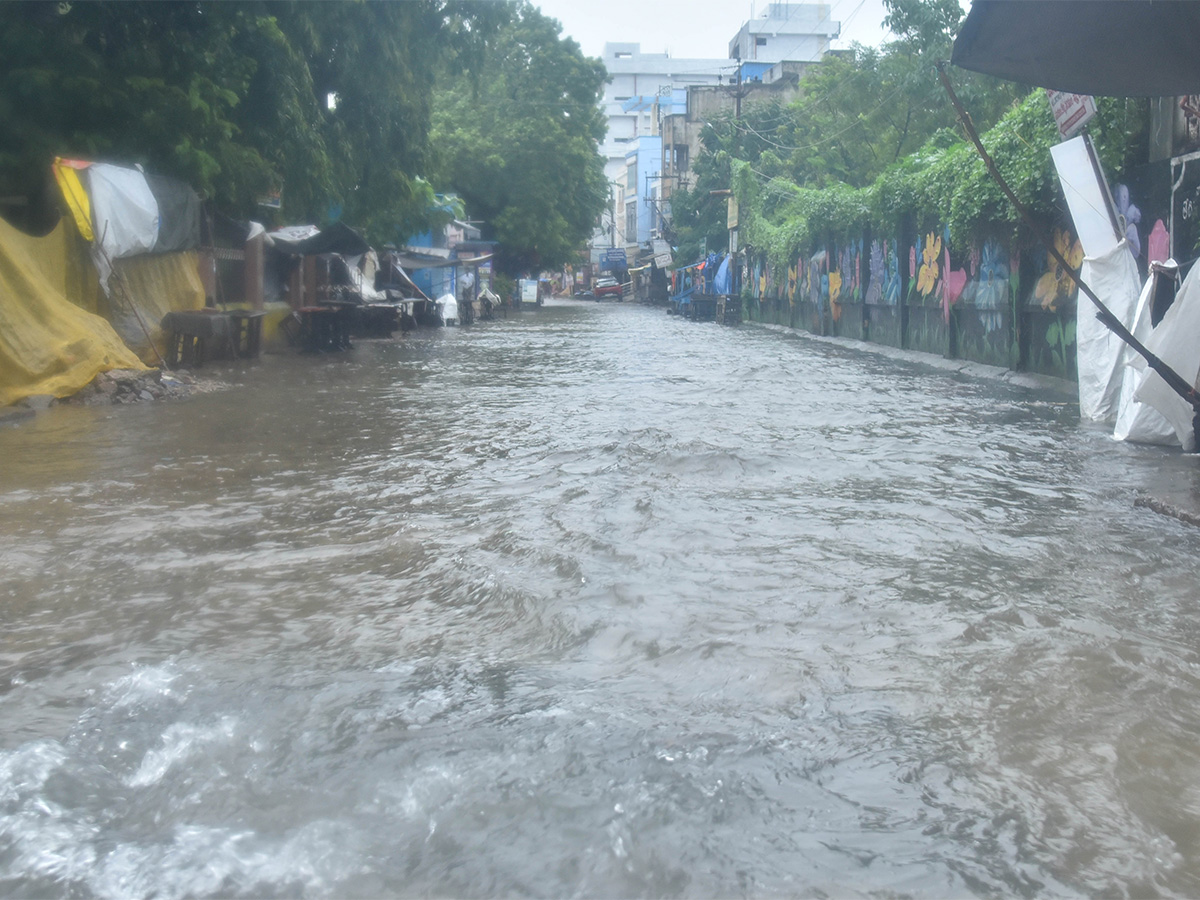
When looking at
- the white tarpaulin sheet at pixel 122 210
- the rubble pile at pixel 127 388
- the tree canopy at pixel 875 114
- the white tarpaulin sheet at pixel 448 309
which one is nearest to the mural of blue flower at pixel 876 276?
the tree canopy at pixel 875 114

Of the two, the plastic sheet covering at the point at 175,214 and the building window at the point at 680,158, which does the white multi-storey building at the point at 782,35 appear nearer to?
the building window at the point at 680,158

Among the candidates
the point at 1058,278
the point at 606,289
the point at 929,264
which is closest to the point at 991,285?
the point at 1058,278

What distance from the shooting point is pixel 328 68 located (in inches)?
760

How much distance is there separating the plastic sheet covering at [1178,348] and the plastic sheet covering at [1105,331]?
147cm

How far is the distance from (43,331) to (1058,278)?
33.6 feet

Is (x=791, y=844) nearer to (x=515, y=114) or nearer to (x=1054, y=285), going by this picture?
(x=1054, y=285)

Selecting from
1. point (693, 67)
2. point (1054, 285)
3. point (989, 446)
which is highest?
point (693, 67)

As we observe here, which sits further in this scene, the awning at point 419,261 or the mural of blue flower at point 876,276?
the awning at point 419,261

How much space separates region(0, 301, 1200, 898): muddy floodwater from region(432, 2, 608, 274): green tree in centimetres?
4115

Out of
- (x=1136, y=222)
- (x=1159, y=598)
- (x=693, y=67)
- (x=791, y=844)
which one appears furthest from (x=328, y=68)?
(x=693, y=67)

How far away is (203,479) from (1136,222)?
7.89 metres

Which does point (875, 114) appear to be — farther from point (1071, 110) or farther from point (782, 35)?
point (782, 35)

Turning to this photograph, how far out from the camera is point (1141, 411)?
816cm

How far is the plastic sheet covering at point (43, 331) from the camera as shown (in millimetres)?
10242
